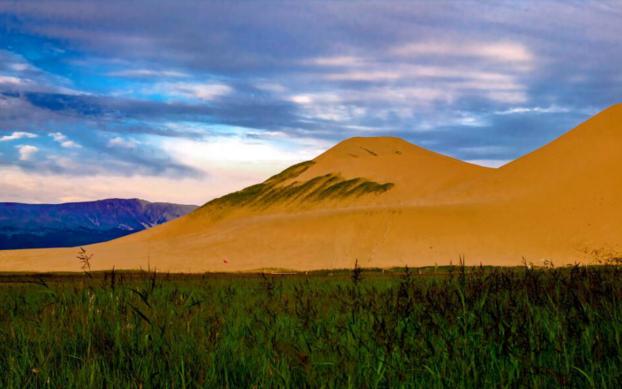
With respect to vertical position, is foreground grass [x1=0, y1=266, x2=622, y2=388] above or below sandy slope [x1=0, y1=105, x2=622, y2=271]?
below

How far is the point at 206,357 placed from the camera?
5070 mm

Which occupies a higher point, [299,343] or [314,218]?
[314,218]

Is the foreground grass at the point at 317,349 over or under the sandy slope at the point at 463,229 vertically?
under

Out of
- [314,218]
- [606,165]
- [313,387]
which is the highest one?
[606,165]

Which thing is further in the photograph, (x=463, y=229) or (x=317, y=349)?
(x=463, y=229)

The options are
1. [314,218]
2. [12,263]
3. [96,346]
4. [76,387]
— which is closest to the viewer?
[76,387]

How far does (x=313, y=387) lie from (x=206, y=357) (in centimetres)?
105

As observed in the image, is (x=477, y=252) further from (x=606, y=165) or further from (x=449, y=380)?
(x=449, y=380)

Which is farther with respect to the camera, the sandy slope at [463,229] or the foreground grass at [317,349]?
the sandy slope at [463,229]

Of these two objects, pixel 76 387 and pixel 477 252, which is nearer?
pixel 76 387

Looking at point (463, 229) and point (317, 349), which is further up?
point (463, 229)

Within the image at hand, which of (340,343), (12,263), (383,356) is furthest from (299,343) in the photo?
(12,263)

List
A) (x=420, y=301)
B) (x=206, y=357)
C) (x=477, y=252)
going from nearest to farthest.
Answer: (x=206, y=357)
(x=420, y=301)
(x=477, y=252)

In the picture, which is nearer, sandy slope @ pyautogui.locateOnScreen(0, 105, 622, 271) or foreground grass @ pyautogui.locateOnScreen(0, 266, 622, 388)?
foreground grass @ pyautogui.locateOnScreen(0, 266, 622, 388)
